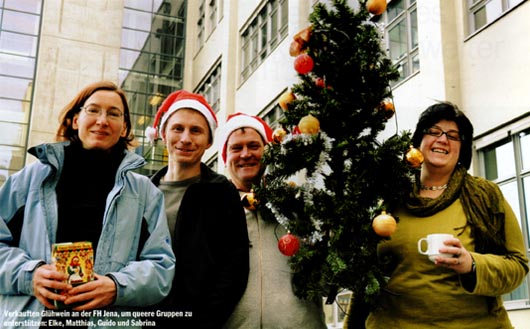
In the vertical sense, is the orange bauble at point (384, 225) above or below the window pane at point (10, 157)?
below

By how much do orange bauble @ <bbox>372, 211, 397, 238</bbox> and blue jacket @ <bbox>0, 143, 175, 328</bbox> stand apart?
0.72 meters

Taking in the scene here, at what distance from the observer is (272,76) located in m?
11.4

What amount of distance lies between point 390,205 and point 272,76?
366 inches

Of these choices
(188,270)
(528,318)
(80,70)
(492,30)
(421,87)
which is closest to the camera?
(188,270)

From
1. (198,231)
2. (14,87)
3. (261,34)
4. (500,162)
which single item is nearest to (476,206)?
(198,231)

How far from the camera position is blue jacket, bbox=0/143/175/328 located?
1760 millimetres

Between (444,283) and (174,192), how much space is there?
1138 millimetres

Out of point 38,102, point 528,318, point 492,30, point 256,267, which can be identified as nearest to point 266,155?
point 256,267

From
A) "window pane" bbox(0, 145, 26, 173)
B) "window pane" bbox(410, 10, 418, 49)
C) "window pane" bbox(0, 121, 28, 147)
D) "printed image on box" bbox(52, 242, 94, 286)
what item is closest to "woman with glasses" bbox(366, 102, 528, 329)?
"printed image on box" bbox(52, 242, 94, 286)

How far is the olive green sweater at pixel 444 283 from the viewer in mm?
2031

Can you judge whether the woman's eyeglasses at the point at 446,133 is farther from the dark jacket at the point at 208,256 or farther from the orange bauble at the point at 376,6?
the dark jacket at the point at 208,256

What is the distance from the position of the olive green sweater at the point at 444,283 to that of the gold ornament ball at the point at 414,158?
23 centimetres

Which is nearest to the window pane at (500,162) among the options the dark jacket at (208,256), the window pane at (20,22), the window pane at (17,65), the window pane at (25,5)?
the dark jacket at (208,256)

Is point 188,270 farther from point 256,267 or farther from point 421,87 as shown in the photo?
point 421,87
